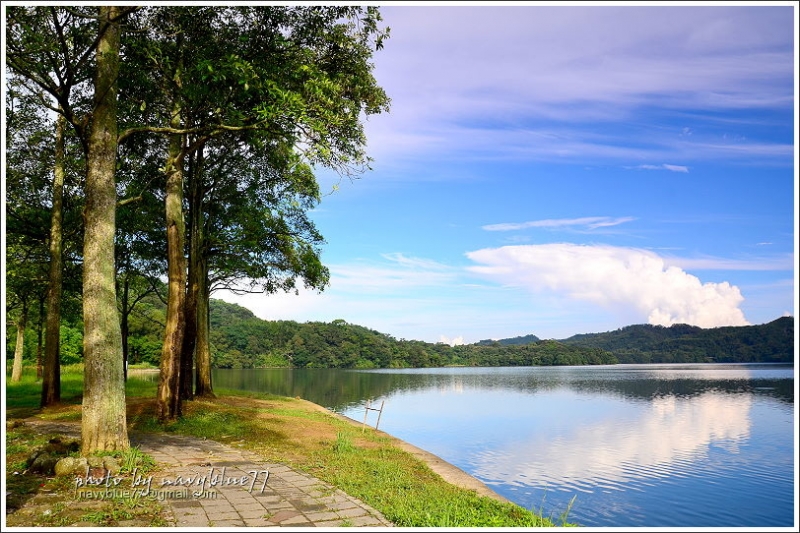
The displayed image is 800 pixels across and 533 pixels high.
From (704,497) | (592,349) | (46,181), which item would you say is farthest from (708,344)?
(46,181)

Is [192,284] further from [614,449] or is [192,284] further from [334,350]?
[334,350]

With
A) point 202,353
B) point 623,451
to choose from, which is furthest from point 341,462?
point 623,451

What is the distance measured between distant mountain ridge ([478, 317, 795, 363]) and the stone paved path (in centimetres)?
15843

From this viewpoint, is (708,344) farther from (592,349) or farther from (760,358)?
(592,349)

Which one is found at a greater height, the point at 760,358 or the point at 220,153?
the point at 220,153

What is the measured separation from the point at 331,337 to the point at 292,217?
112 m

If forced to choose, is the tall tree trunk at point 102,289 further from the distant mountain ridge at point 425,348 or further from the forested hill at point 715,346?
the forested hill at point 715,346

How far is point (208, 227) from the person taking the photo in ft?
79.4

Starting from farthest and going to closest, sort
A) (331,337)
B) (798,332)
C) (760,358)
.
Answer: (760,358) < (331,337) < (798,332)

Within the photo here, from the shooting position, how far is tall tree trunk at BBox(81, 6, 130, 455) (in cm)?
1063

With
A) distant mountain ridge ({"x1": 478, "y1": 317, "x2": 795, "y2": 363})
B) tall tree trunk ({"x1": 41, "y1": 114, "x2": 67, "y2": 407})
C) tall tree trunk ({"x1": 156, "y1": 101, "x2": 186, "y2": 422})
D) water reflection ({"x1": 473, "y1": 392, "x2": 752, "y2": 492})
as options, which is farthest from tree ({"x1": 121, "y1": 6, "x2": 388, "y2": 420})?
distant mountain ridge ({"x1": 478, "y1": 317, "x2": 795, "y2": 363})

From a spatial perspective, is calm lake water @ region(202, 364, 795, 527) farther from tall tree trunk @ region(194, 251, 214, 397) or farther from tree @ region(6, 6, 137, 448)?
tall tree trunk @ region(194, 251, 214, 397)

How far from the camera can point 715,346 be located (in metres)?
169

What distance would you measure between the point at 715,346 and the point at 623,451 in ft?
553
